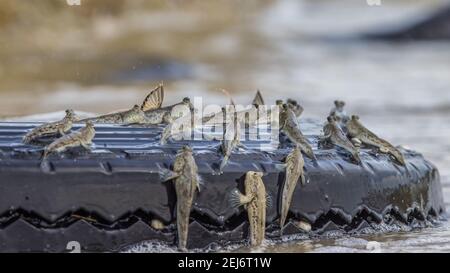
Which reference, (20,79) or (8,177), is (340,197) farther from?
(20,79)

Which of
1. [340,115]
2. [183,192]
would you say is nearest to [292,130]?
[183,192]

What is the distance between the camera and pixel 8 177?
144 inches

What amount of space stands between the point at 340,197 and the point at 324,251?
0.89 ft

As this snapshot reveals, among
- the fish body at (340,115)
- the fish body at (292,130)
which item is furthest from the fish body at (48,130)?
the fish body at (340,115)

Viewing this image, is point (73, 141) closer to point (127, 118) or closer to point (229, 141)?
point (229, 141)

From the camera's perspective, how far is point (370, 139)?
487 centimetres

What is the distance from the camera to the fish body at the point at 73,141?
3.80 metres

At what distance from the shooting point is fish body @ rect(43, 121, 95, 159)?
3801mm

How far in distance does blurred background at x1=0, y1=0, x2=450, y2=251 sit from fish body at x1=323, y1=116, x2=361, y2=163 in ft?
25.2

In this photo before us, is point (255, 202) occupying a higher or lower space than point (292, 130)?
lower

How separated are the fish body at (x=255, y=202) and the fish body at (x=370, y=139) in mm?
969

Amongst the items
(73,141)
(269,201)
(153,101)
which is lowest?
(269,201)

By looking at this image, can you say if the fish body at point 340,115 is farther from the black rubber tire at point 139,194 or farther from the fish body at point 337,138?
the black rubber tire at point 139,194

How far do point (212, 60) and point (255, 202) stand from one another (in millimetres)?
17144
